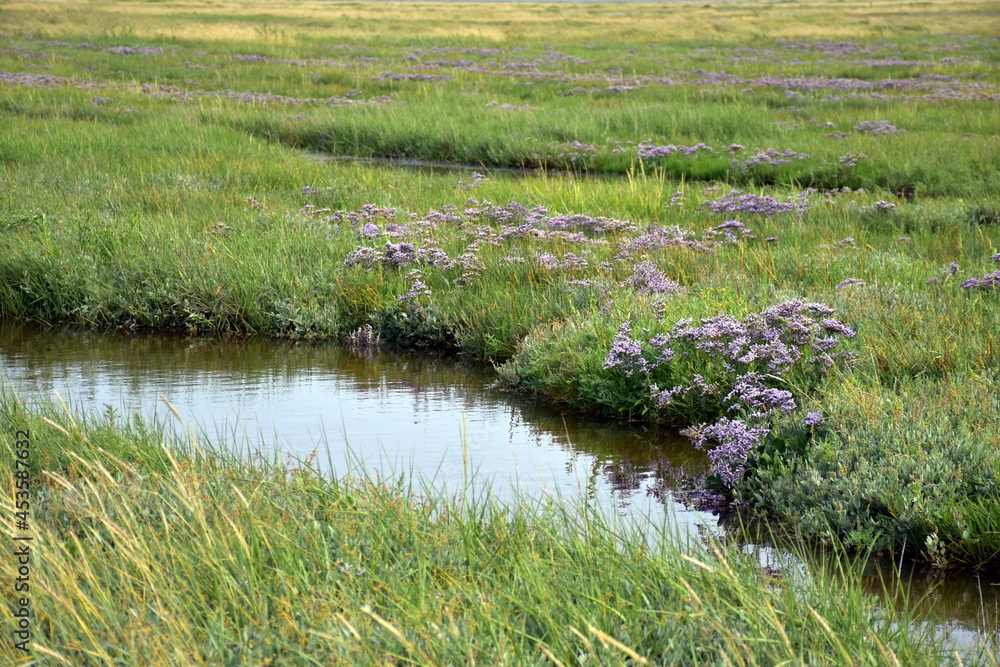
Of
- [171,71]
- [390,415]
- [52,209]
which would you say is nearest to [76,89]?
[171,71]

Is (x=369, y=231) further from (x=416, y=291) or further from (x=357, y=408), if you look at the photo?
(x=357, y=408)

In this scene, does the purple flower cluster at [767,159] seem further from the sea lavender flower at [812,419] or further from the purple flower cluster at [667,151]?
the sea lavender flower at [812,419]

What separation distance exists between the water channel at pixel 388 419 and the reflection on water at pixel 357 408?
0.04 feet

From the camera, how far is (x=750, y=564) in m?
3.37

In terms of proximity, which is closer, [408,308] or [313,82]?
[408,308]

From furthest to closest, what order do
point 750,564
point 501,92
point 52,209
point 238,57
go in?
point 238,57
point 501,92
point 52,209
point 750,564

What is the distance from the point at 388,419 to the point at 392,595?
325cm

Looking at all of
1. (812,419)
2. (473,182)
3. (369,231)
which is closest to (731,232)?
(369,231)

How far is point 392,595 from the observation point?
3.02m

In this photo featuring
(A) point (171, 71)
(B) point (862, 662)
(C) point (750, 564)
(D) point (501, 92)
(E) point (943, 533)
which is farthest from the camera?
(A) point (171, 71)

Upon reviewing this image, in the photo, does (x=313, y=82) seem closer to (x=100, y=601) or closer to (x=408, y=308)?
(x=408, y=308)

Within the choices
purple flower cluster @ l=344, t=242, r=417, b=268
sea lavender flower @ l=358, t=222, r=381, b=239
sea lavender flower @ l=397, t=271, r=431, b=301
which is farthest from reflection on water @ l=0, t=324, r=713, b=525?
sea lavender flower @ l=358, t=222, r=381, b=239

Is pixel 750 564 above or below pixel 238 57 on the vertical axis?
below

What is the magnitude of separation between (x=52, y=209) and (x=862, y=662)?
397 inches
